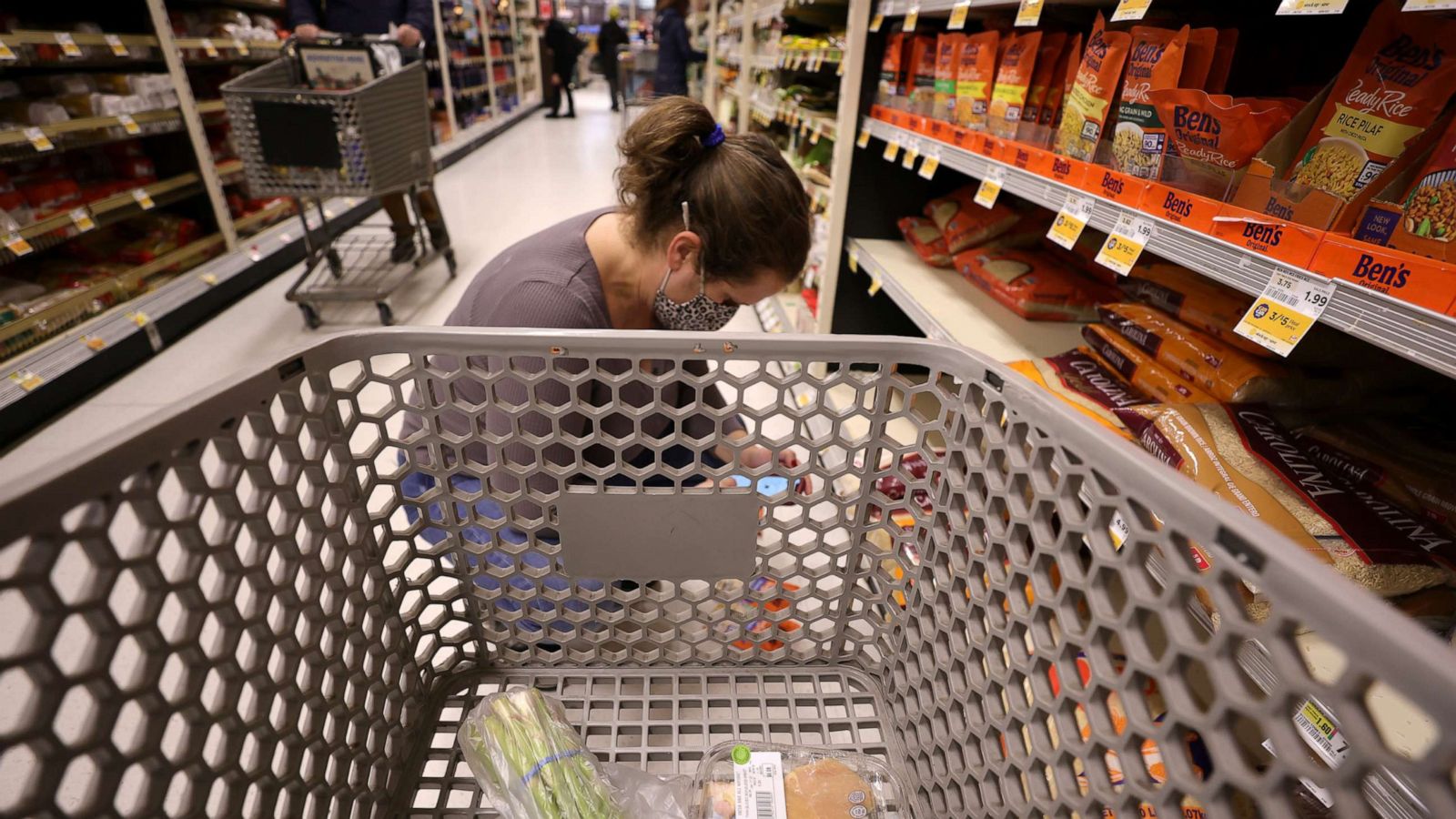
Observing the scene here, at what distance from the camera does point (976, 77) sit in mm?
1534

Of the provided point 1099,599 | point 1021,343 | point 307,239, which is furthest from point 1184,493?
point 307,239

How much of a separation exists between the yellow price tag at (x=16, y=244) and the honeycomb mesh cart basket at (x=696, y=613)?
1913mm

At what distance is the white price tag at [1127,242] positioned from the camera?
2.99ft

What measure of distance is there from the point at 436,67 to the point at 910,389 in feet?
26.7

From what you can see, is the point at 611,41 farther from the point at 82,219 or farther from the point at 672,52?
the point at 82,219

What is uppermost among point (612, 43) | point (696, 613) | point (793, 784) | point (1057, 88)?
point (1057, 88)

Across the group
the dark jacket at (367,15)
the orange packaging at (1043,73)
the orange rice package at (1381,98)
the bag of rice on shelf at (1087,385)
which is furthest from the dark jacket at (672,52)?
the orange rice package at (1381,98)

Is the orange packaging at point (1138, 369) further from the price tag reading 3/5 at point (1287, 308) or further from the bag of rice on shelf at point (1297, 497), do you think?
the price tag reading 3/5 at point (1287, 308)

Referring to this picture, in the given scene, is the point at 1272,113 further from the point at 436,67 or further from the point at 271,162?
the point at 436,67

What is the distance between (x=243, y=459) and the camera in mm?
581

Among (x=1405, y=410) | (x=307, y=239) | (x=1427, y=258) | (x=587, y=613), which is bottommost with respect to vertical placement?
(x=307, y=239)

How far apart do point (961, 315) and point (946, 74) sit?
0.60 m

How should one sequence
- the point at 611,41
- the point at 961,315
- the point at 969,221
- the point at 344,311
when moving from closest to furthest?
the point at 961,315
the point at 969,221
the point at 344,311
the point at 611,41

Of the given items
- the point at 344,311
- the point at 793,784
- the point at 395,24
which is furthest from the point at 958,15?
the point at 395,24
